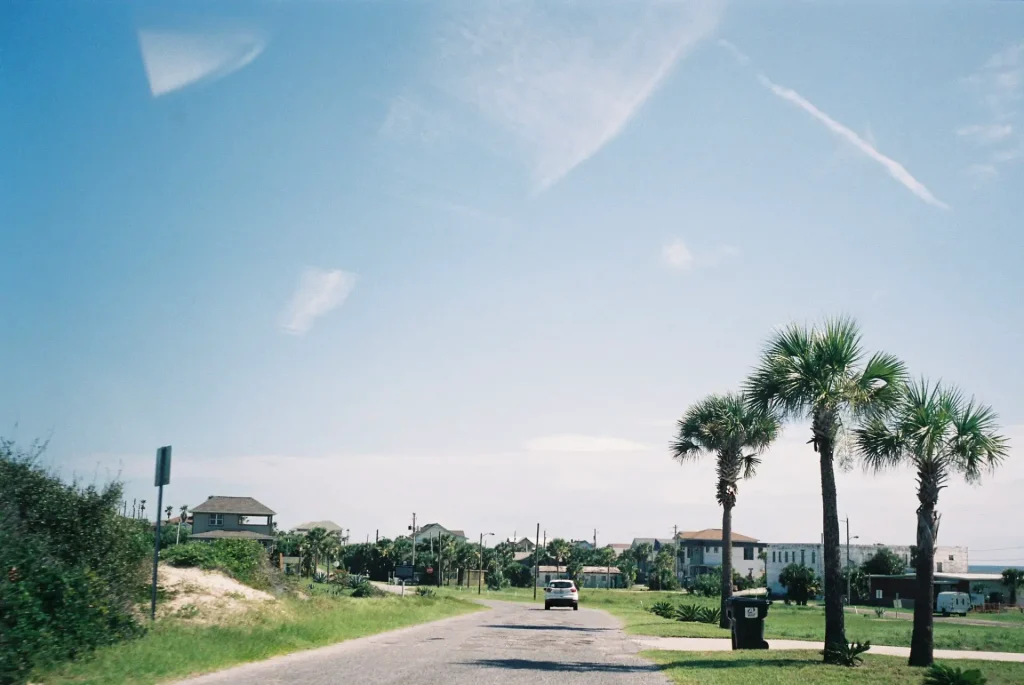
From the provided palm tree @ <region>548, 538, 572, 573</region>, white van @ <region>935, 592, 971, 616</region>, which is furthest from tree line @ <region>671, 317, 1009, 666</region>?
palm tree @ <region>548, 538, 572, 573</region>

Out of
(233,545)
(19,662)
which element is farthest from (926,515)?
(233,545)

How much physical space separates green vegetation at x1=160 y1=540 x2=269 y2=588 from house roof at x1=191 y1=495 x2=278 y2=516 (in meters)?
72.8

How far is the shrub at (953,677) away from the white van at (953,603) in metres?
58.6

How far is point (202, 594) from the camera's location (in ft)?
80.9

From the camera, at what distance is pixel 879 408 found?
21.4 metres

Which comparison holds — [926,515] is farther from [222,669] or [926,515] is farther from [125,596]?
[125,596]

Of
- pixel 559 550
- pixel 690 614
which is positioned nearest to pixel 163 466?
pixel 690 614

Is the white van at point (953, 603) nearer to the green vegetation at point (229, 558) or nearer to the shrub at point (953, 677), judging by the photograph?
the green vegetation at point (229, 558)

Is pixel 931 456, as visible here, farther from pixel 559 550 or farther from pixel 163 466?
pixel 559 550

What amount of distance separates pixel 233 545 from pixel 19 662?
1966cm

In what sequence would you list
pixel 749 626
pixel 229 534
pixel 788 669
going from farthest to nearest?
pixel 229 534
pixel 749 626
pixel 788 669

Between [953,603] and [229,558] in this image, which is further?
[953,603]

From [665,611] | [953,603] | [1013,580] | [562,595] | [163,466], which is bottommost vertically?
→ [1013,580]

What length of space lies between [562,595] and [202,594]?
30025 millimetres
